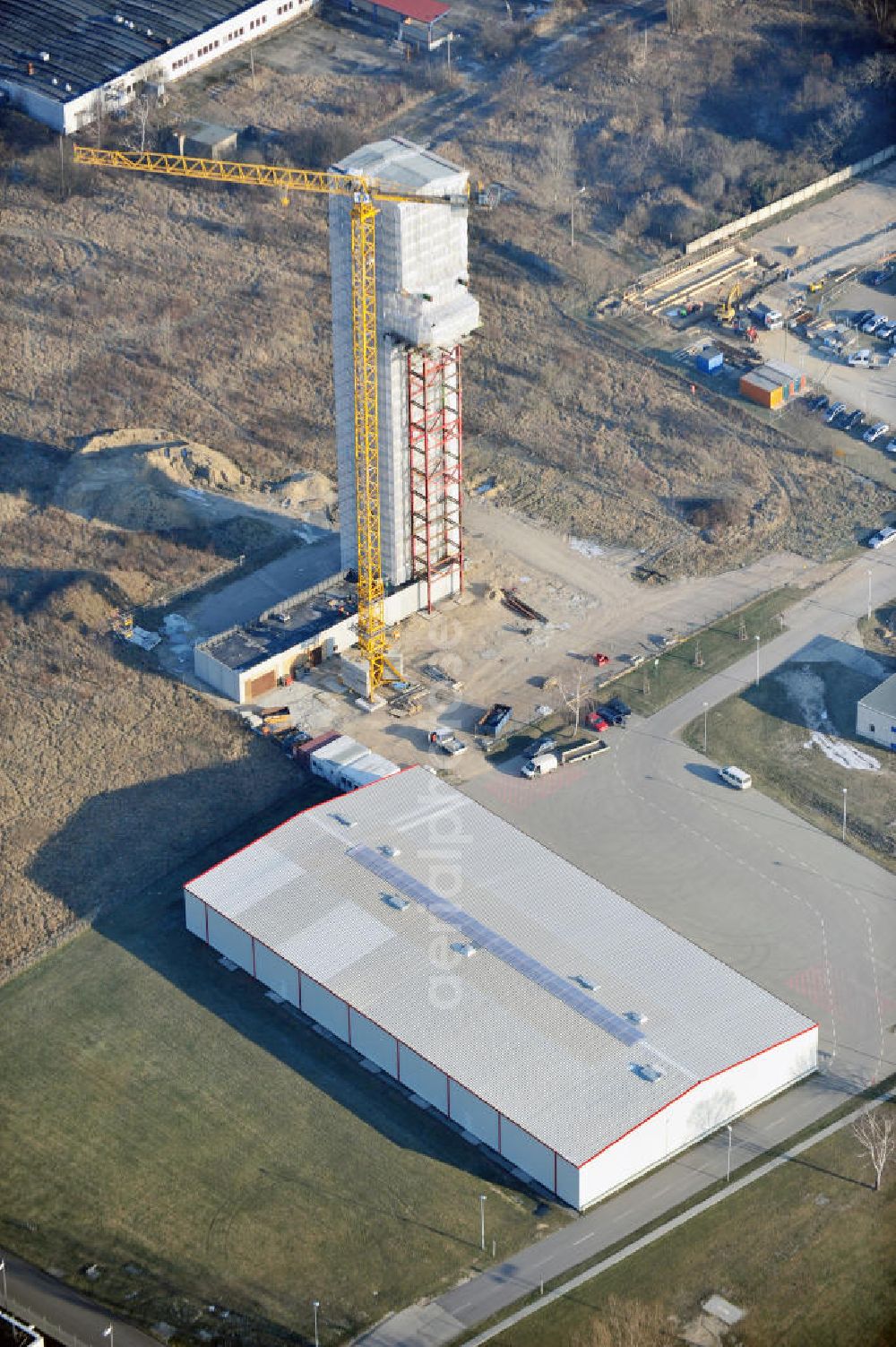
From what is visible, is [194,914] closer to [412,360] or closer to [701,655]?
[412,360]

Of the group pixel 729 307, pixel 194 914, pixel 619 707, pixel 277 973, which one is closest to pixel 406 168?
pixel 619 707

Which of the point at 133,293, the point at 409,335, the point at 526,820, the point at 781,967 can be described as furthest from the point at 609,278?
the point at 781,967

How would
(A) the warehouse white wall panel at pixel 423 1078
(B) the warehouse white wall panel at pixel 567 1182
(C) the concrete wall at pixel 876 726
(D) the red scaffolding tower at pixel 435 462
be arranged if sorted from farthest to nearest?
(D) the red scaffolding tower at pixel 435 462 < (C) the concrete wall at pixel 876 726 < (A) the warehouse white wall panel at pixel 423 1078 < (B) the warehouse white wall panel at pixel 567 1182

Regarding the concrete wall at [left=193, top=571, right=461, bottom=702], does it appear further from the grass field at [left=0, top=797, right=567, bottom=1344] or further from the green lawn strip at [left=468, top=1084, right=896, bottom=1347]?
the green lawn strip at [left=468, top=1084, right=896, bottom=1347]

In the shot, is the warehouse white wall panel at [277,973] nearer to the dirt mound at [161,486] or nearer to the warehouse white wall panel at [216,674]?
the warehouse white wall panel at [216,674]

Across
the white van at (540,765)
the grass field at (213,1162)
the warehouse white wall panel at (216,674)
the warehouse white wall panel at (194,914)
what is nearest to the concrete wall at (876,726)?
the white van at (540,765)
